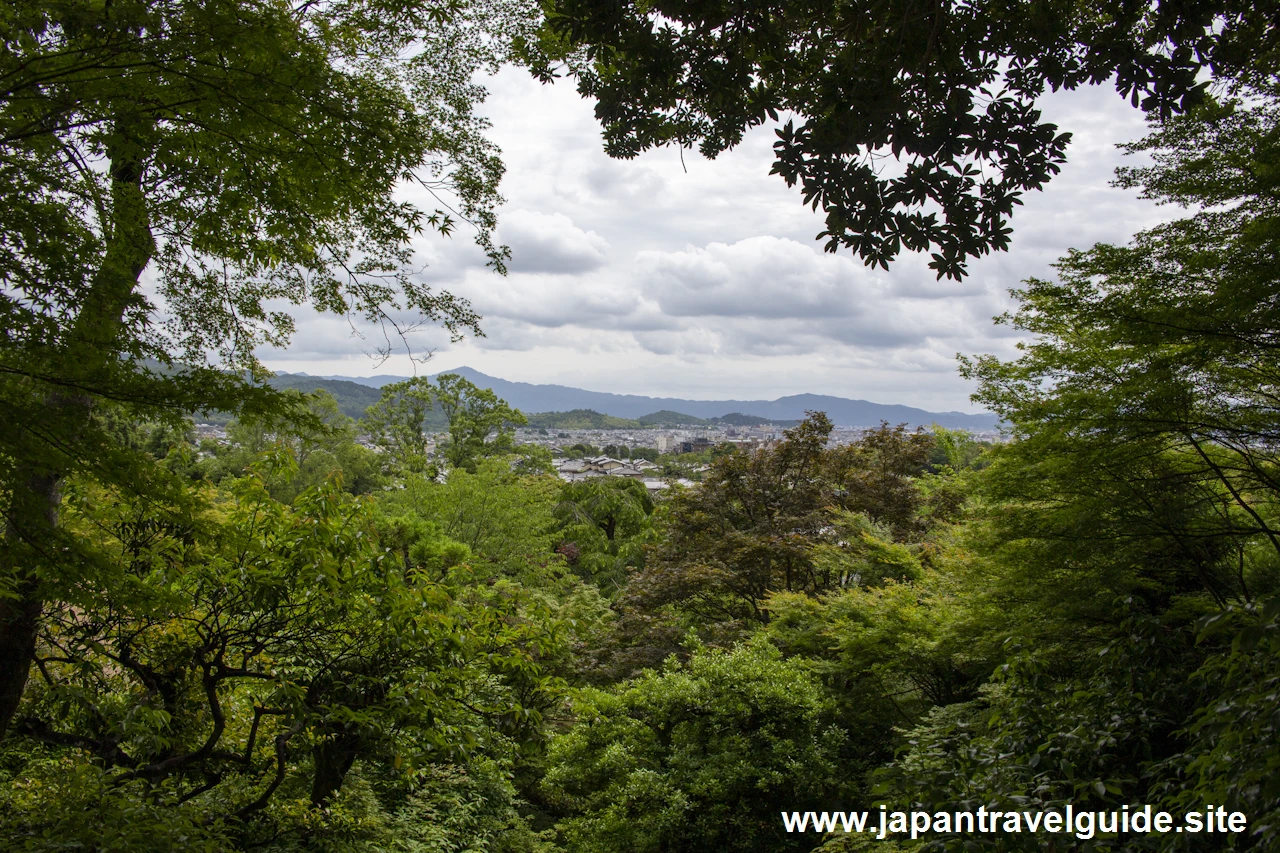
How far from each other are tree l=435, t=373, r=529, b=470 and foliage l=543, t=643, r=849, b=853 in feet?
63.6

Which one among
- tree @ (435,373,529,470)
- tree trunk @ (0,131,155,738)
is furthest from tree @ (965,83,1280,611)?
tree @ (435,373,529,470)

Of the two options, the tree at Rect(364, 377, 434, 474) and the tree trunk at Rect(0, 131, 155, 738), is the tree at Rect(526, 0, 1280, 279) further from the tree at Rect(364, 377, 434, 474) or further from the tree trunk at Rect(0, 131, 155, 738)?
the tree at Rect(364, 377, 434, 474)

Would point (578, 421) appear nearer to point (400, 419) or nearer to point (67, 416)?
point (400, 419)

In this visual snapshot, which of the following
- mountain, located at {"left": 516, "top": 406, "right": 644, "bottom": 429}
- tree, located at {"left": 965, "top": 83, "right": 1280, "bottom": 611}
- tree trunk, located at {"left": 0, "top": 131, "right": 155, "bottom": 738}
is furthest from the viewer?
mountain, located at {"left": 516, "top": 406, "right": 644, "bottom": 429}

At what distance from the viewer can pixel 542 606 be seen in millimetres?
5391

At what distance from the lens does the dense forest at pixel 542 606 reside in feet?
8.22

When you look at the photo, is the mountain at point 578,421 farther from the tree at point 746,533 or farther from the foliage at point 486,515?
the tree at point 746,533

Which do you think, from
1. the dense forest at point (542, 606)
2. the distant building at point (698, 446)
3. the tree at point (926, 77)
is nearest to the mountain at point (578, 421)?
the distant building at point (698, 446)

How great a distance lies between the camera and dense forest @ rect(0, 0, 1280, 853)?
8.22 feet

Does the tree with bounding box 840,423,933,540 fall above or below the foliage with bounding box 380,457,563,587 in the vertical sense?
above

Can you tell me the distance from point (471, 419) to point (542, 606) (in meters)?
21.0

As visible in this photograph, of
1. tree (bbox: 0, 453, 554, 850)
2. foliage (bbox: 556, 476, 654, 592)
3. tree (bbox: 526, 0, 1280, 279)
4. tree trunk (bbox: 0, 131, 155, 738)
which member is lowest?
foliage (bbox: 556, 476, 654, 592)

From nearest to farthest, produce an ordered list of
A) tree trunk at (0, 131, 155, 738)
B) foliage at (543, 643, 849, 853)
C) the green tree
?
tree trunk at (0, 131, 155, 738) → the green tree → foliage at (543, 643, 849, 853)

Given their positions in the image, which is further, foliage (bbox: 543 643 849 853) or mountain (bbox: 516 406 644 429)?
mountain (bbox: 516 406 644 429)
